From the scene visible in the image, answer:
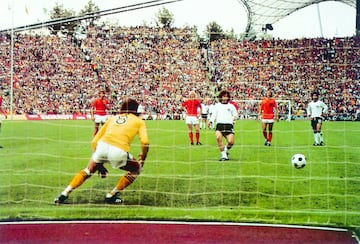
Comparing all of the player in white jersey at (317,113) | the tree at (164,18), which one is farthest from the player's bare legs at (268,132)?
the tree at (164,18)

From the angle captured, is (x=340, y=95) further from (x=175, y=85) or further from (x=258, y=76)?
(x=175, y=85)

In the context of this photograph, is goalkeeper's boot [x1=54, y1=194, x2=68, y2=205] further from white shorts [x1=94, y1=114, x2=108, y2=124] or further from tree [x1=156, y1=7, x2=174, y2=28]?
tree [x1=156, y1=7, x2=174, y2=28]

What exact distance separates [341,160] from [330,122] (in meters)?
0.53

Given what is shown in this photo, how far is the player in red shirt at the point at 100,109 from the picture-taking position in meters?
5.00

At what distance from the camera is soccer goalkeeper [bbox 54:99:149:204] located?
468cm

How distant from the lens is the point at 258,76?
548 centimetres

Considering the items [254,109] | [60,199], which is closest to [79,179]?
[60,199]

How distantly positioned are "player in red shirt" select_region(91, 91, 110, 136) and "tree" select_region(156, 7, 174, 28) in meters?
0.91

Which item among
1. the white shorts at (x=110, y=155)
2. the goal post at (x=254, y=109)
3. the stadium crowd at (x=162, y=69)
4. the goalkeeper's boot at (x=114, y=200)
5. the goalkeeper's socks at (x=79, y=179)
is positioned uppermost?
the stadium crowd at (x=162, y=69)

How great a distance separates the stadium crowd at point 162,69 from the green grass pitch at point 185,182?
40 cm

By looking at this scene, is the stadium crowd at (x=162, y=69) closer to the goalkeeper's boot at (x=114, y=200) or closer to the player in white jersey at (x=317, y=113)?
the player in white jersey at (x=317, y=113)

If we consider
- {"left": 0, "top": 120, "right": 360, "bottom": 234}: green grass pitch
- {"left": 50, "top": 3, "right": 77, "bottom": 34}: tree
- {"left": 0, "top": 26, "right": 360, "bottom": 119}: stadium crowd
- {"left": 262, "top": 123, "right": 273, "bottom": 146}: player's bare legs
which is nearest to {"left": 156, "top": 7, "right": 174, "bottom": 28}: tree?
{"left": 0, "top": 26, "right": 360, "bottom": 119}: stadium crowd

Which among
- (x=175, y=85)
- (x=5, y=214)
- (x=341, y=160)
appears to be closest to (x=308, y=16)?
(x=175, y=85)

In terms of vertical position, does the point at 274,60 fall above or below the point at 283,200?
above
